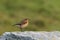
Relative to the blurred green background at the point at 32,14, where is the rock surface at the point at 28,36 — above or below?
below

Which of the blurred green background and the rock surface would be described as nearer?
the rock surface

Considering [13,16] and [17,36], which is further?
[13,16]

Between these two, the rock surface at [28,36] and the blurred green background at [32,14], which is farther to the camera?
the blurred green background at [32,14]

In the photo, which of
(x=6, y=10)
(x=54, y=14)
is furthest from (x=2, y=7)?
(x=54, y=14)

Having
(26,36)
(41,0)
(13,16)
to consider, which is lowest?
(26,36)

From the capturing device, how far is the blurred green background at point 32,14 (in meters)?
13.4

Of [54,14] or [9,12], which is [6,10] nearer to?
[9,12]

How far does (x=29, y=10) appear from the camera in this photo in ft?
50.5

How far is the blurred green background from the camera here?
13.4 meters

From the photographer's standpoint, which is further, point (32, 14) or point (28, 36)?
→ point (32, 14)

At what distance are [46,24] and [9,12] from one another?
1.92 meters

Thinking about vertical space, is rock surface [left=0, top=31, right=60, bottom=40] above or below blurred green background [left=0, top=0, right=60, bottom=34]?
below

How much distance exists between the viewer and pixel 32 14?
14.9 metres

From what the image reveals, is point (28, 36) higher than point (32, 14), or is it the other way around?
point (32, 14)
